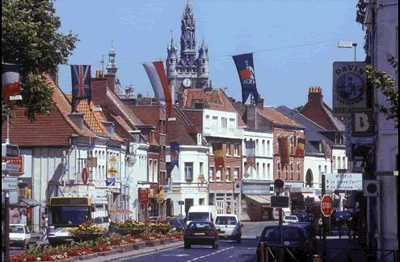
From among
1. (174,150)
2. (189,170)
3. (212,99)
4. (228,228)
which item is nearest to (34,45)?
(228,228)

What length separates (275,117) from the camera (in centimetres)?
14050

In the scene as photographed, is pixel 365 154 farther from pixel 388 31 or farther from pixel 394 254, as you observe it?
pixel 394 254

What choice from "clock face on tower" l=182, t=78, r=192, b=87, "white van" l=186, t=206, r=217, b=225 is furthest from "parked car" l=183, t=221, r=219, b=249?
"clock face on tower" l=182, t=78, r=192, b=87

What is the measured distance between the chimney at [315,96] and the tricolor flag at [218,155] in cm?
3717

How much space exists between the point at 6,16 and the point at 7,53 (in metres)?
1.50

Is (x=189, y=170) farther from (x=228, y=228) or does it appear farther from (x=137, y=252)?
(x=137, y=252)

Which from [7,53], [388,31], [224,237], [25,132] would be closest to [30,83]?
[7,53]

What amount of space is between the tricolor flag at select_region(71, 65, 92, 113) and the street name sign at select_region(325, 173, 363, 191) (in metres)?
23.1

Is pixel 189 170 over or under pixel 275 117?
under

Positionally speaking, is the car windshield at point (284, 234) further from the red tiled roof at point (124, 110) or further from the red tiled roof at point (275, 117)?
the red tiled roof at point (275, 117)

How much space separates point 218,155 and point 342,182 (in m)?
80.8

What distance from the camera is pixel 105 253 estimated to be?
4734 cm

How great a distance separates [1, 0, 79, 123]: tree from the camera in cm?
3969

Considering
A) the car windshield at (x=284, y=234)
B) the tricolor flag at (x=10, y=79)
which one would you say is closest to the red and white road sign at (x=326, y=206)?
the car windshield at (x=284, y=234)
